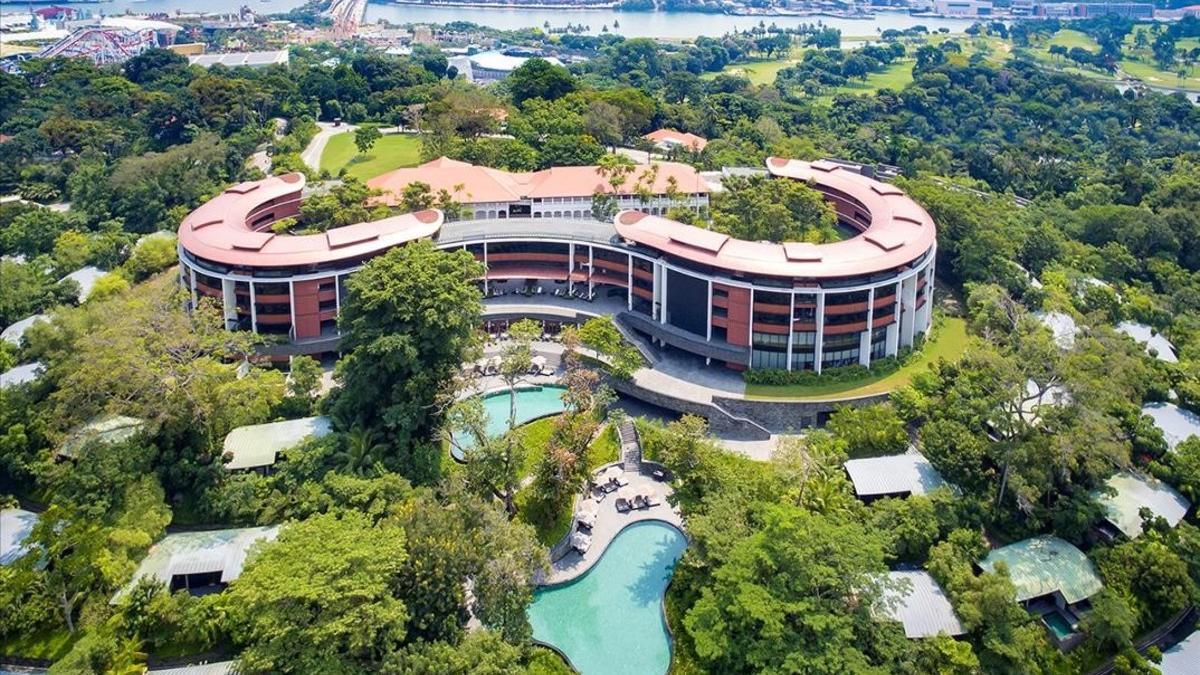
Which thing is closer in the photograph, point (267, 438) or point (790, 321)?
point (267, 438)

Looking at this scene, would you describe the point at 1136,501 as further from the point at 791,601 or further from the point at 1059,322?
the point at 791,601

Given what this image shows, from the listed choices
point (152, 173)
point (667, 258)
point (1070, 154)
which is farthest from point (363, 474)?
point (1070, 154)

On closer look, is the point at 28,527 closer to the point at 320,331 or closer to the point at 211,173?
the point at 320,331

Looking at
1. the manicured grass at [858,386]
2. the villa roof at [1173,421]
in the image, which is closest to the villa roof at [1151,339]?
→ the villa roof at [1173,421]

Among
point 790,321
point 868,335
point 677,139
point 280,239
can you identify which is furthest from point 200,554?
point 677,139

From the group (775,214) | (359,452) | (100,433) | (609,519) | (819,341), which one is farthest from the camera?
(775,214)

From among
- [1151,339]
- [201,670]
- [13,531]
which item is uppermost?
[1151,339]

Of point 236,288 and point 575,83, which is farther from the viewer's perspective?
point 575,83
